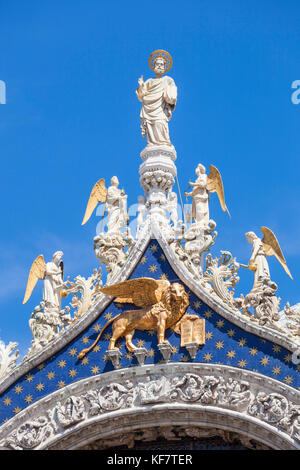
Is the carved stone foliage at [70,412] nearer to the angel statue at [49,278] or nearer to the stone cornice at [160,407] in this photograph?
the stone cornice at [160,407]

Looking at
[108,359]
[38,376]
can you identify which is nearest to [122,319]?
[108,359]

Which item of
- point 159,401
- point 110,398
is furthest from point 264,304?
point 110,398

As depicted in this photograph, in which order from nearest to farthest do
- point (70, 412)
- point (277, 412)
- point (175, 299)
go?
point (277, 412) < point (70, 412) < point (175, 299)

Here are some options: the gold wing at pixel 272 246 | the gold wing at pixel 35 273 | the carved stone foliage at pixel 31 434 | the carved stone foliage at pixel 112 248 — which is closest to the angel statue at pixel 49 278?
the gold wing at pixel 35 273

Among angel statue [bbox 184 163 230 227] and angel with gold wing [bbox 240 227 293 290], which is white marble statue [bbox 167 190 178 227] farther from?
angel with gold wing [bbox 240 227 293 290]

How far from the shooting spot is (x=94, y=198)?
18266 millimetres

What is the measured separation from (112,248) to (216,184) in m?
2.23

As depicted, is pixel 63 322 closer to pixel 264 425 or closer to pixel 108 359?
pixel 108 359

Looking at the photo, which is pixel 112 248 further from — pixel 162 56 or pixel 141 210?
pixel 162 56

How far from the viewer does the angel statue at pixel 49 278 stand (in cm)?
1712

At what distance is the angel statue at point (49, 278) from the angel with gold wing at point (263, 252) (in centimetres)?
328
